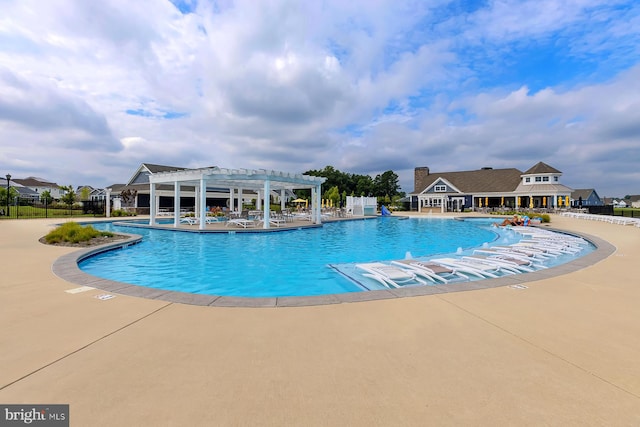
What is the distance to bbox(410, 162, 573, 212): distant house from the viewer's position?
123ft

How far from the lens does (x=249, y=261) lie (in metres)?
9.99

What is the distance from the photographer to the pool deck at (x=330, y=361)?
6.91 feet

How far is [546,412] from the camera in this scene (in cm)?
210

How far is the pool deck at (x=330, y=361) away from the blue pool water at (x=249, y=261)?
8.47ft

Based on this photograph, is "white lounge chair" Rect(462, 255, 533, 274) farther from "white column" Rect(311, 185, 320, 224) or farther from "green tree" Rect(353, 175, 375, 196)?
"green tree" Rect(353, 175, 375, 196)

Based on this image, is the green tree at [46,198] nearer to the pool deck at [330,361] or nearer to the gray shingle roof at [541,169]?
the pool deck at [330,361]

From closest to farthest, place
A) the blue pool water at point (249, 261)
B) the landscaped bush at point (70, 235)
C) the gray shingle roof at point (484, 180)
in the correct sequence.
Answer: the blue pool water at point (249, 261), the landscaped bush at point (70, 235), the gray shingle roof at point (484, 180)

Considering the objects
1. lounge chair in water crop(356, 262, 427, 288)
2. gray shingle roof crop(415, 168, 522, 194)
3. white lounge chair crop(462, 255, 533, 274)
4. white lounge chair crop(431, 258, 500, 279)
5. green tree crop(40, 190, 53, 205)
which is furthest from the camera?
gray shingle roof crop(415, 168, 522, 194)

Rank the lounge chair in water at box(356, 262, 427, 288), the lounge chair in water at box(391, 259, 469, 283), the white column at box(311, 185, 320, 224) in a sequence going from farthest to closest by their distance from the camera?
the white column at box(311, 185, 320, 224), the lounge chair in water at box(391, 259, 469, 283), the lounge chair in water at box(356, 262, 427, 288)

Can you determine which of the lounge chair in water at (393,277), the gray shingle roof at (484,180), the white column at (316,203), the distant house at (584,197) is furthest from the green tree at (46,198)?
the distant house at (584,197)

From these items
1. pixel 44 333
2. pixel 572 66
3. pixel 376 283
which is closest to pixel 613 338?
pixel 376 283

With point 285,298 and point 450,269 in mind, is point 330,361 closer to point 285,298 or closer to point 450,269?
point 285,298

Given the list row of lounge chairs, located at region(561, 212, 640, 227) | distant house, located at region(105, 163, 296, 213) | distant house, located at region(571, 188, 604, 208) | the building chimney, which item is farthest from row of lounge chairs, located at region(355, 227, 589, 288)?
distant house, located at region(571, 188, 604, 208)
